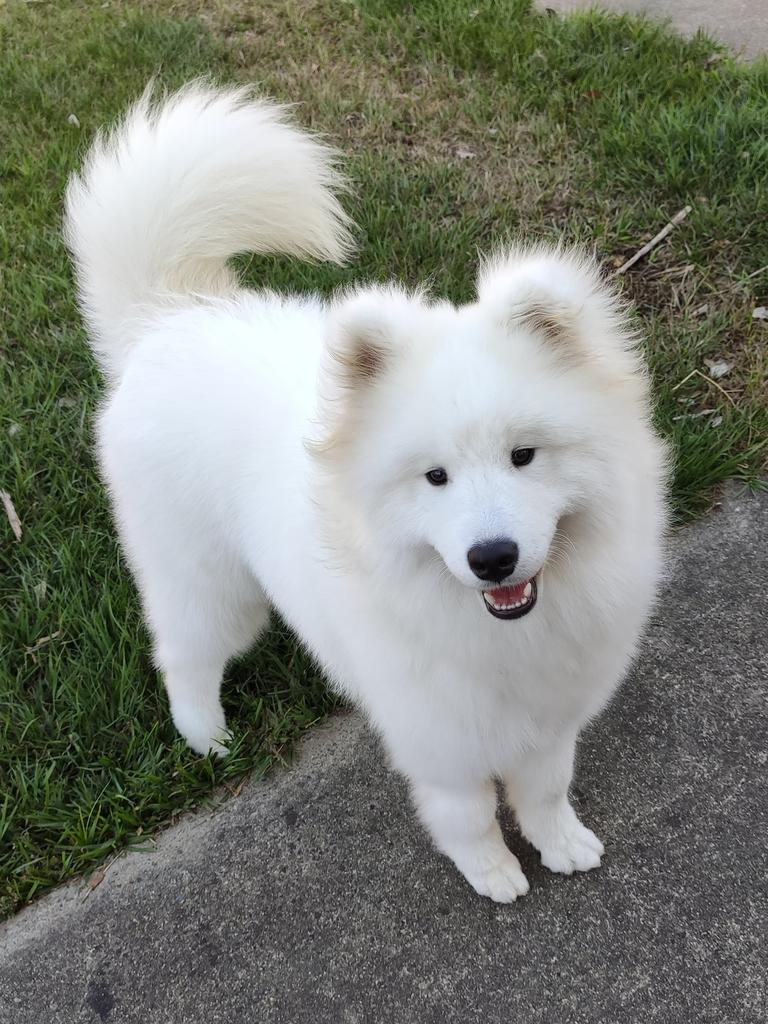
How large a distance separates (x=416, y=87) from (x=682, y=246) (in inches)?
78.0

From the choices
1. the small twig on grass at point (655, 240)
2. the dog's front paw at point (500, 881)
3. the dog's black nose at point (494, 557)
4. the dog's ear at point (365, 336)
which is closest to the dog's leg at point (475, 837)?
the dog's front paw at point (500, 881)

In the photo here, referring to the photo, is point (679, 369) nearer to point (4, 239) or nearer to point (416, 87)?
point (416, 87)

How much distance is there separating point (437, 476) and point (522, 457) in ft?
0.47

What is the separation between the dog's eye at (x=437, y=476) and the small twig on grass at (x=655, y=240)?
2446mm

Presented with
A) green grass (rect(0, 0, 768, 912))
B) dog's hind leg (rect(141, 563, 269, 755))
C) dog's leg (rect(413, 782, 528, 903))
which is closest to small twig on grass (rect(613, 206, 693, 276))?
green grass (rect(0, 0, 768, 912))

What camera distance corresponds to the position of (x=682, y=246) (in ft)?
11.3

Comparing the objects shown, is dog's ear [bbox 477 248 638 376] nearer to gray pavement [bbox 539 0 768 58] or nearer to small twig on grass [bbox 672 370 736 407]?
small twig on grass [bbox 672 370 736 407]

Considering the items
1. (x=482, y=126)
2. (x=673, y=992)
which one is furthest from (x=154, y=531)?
(x=482, y=126)

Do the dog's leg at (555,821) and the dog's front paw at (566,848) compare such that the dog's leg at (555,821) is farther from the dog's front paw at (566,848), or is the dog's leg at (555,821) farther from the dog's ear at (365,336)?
the dog's ear at (365,336)

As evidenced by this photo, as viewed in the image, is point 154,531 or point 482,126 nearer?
point 154,531

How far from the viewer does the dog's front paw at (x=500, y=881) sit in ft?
6.48

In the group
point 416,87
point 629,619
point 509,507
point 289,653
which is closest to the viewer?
point 509,507

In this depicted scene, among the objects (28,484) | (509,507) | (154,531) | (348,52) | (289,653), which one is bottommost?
(28,484)

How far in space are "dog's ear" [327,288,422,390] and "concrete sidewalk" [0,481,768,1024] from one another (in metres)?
1.32
